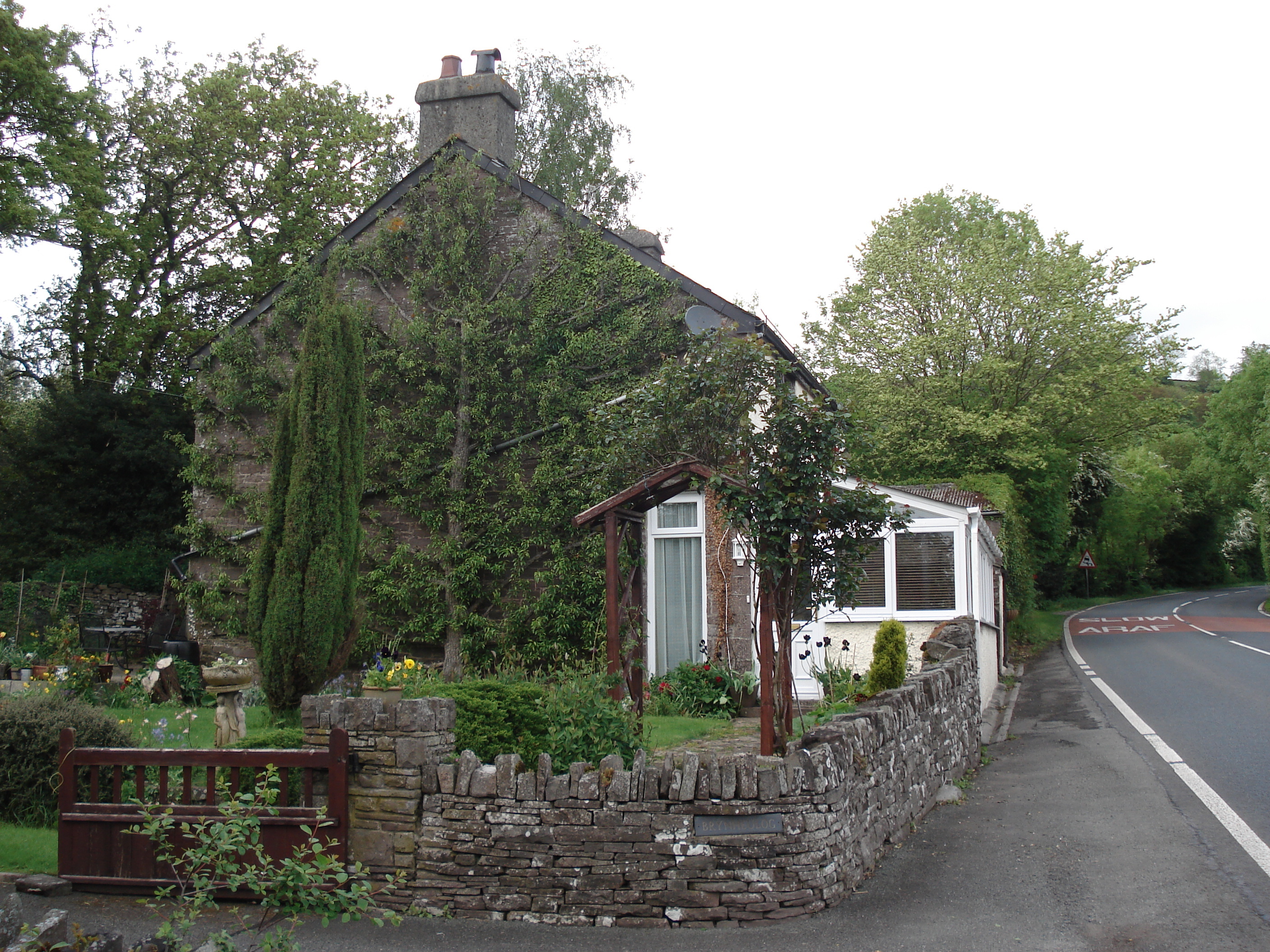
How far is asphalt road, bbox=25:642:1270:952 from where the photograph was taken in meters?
5.37

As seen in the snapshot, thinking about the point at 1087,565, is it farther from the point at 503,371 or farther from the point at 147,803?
the point at 147,803

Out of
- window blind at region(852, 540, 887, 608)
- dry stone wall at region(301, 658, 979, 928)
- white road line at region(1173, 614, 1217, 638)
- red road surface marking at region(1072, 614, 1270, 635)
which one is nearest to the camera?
dry stone wall at region(301, 658, 979, 928)

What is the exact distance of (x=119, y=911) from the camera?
596 centimetres

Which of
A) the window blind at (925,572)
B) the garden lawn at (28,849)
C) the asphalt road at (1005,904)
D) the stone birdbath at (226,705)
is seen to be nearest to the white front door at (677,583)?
the window blind at (925,572)

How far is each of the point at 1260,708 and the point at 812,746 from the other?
1033 cm

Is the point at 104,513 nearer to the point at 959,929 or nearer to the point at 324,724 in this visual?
the point at 324,724

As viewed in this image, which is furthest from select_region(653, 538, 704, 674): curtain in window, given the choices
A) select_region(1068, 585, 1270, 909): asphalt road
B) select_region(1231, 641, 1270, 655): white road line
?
select_region(1231, 641, 1270, 655): white road line

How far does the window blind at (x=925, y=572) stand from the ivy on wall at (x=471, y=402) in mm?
4282

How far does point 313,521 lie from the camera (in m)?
10.6

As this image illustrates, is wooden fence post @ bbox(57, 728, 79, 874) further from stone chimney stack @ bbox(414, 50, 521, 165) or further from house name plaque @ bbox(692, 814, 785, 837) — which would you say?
stone chimney stack @ bbox(414, 50, 521, 165)

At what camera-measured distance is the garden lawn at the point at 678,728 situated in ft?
30.8

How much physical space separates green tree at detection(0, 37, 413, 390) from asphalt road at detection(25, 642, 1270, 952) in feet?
64.3

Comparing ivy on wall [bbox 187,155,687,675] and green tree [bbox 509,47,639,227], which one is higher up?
green tree [bbox 509,47,639,227]

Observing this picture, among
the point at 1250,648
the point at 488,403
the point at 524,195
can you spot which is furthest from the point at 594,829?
the point at 1250,648
